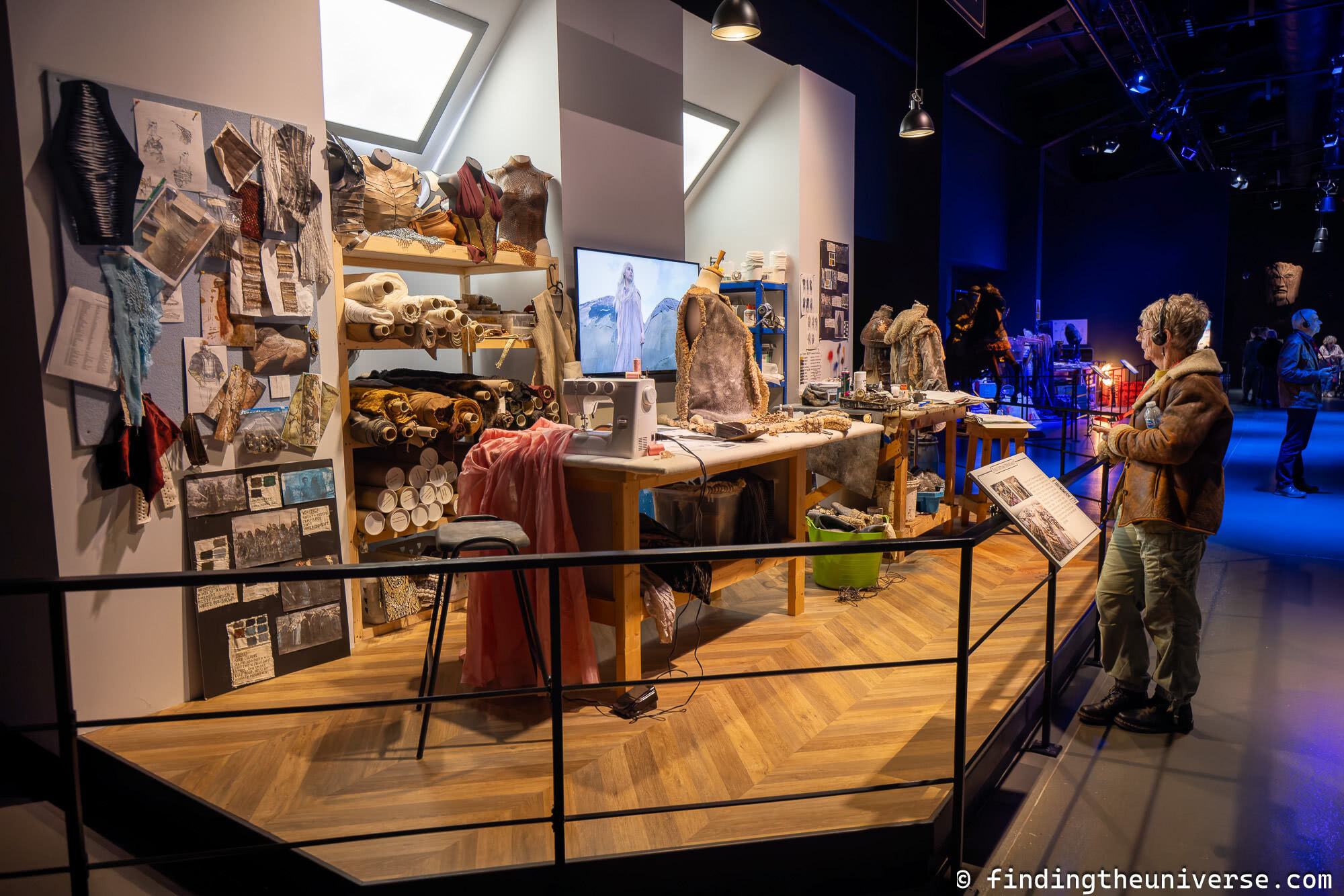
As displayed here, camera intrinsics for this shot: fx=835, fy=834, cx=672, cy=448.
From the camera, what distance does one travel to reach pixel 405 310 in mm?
3721

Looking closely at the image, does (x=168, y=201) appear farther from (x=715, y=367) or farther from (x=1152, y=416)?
(x=1152, y=416)

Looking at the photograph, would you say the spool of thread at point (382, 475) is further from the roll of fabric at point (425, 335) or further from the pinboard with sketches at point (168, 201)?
the pinboard with sketches at point (168, 201)

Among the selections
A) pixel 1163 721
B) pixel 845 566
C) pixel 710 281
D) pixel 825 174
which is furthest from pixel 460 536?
pixel 825 174

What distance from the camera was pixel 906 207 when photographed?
9.20 m

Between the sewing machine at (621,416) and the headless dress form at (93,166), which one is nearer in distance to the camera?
the headless dress form at (93,166)

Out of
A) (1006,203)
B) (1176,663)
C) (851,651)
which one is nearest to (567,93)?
(851,651)

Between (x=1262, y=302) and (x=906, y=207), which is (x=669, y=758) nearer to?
(x=906, y=207)

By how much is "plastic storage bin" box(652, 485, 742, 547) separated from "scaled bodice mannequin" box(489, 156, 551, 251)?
1787 millimetres

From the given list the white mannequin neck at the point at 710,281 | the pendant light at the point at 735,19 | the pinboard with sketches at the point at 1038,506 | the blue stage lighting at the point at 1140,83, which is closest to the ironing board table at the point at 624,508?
the white mannequin neck at the point at 710,281

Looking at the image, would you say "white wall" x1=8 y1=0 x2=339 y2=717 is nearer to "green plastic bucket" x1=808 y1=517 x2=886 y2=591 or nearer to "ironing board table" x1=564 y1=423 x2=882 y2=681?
"ironing board table" x1=564 y1=423 x2=882 y2=681

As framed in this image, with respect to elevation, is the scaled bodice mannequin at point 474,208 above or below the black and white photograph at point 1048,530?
above

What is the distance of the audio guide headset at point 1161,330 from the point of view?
291 cm

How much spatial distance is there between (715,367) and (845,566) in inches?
49.7

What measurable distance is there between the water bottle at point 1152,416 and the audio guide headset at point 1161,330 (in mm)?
222
